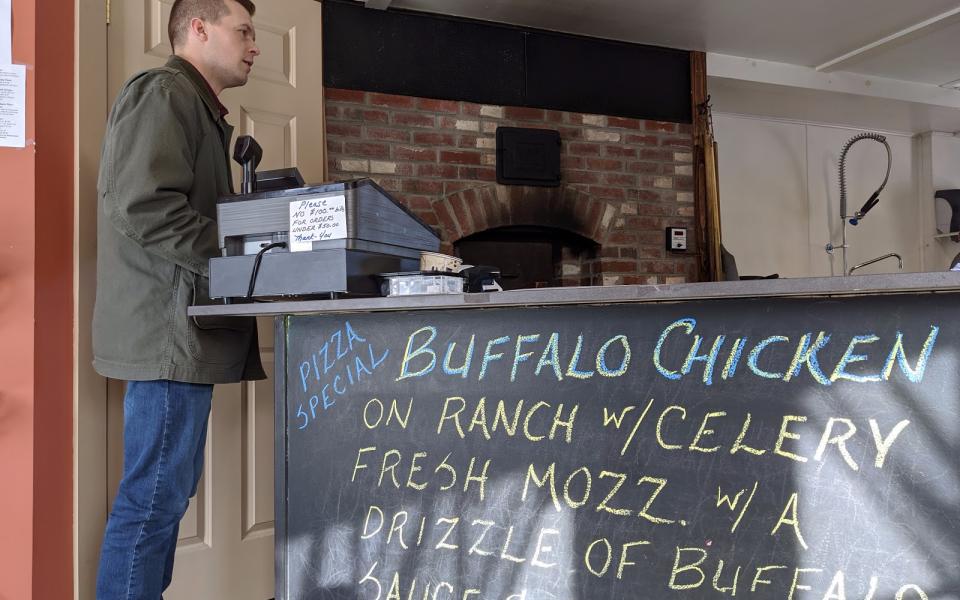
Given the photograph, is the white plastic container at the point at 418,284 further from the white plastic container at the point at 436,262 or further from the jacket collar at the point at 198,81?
the jacket collar at the point at 198,81

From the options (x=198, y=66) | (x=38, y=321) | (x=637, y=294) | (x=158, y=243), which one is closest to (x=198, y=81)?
(x=198, y=66)

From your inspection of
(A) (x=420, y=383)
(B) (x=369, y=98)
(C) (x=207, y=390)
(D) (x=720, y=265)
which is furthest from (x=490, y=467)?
(D) (x=720, y=265)

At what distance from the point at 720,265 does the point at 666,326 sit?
2803 millimetres

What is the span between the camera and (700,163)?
3.85 meters

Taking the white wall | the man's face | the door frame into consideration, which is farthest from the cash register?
the white wall

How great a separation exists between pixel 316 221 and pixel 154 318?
501mm

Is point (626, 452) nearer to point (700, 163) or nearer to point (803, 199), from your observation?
point (700, 163)

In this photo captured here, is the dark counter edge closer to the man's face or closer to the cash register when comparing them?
the cash register

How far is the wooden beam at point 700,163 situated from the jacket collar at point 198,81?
2.70 meters

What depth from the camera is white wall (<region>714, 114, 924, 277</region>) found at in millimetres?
4828

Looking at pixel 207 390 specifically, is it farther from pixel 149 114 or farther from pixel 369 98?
pixel 369 98

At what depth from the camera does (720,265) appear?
3820 mm

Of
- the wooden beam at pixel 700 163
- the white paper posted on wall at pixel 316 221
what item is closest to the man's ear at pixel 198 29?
the white paper posted on wall at pixel 316 221

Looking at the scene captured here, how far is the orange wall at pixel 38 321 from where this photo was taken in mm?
1772
